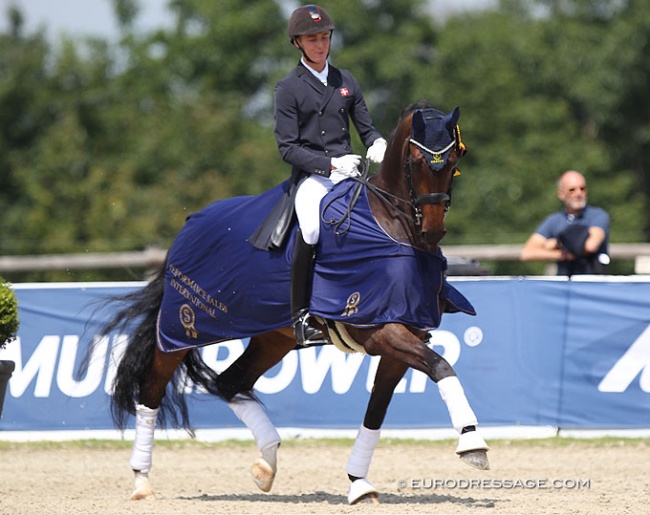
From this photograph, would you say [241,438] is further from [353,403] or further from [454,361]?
[454,361]

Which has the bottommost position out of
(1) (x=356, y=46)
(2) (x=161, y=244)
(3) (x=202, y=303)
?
(2) (x=161, y=244)

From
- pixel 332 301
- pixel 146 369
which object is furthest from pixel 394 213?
pixel 146 369

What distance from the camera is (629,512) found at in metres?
6.00

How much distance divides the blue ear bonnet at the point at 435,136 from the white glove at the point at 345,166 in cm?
47

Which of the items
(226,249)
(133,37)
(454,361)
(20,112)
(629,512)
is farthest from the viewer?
(133,37)

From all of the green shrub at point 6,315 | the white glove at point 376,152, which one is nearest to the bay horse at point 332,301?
the white glove at point 376,152

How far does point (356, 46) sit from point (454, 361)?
73.8 feet

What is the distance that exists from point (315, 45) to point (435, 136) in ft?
3.61

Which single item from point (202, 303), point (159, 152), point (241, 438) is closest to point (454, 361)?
point (241, 438)

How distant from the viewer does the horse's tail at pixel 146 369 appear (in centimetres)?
758

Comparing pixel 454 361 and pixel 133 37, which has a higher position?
pixel 133 37

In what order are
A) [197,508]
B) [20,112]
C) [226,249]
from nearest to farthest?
Result: [197,508] < [226,249] < [20,112]

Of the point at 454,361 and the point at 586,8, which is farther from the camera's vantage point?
the point at 586,8

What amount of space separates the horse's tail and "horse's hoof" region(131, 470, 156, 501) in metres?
0.39
